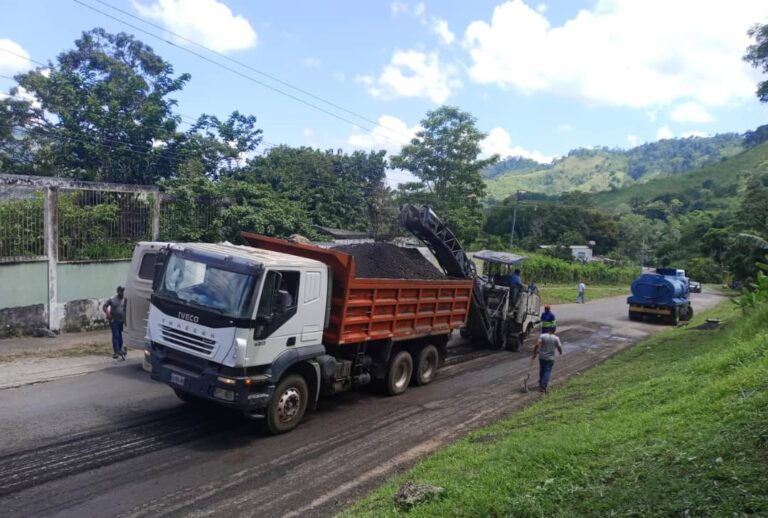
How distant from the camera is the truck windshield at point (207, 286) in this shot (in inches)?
296

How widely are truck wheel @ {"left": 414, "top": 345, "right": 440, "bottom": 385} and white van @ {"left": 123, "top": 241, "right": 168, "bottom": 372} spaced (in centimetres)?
539

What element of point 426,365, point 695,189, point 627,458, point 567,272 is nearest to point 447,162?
point 567,272

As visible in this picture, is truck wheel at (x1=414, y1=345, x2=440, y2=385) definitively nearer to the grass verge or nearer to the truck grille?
the truck grille

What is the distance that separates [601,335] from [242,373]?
649 inches

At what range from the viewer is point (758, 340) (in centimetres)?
974

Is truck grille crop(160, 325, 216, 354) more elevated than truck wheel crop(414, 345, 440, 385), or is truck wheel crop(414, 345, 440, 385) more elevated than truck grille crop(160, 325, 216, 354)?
truck grille crop(160, 325, 216, 354)

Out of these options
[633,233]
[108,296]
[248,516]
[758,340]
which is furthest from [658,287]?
[633,233]

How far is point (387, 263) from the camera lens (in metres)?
11.0

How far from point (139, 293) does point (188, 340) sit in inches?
155

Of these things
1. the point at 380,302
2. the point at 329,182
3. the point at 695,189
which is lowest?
the point at 380,302

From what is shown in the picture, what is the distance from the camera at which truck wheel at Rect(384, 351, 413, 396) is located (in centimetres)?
1047

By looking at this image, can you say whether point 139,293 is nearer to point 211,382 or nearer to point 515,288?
point 211,382

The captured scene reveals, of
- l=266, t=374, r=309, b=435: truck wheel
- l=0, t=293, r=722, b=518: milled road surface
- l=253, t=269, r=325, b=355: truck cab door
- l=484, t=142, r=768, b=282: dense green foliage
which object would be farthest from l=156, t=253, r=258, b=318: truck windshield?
l=484, t=142, r=768, b=282: dense green foliage

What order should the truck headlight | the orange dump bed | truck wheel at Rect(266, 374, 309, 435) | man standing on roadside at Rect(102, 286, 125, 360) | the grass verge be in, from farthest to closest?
man standing on roadside at Rect(102, 286, 125, 360) → the grass verge → the orange dump bed → truck wheel at Rect(266, 374, 309, 435) → the truck headlight
